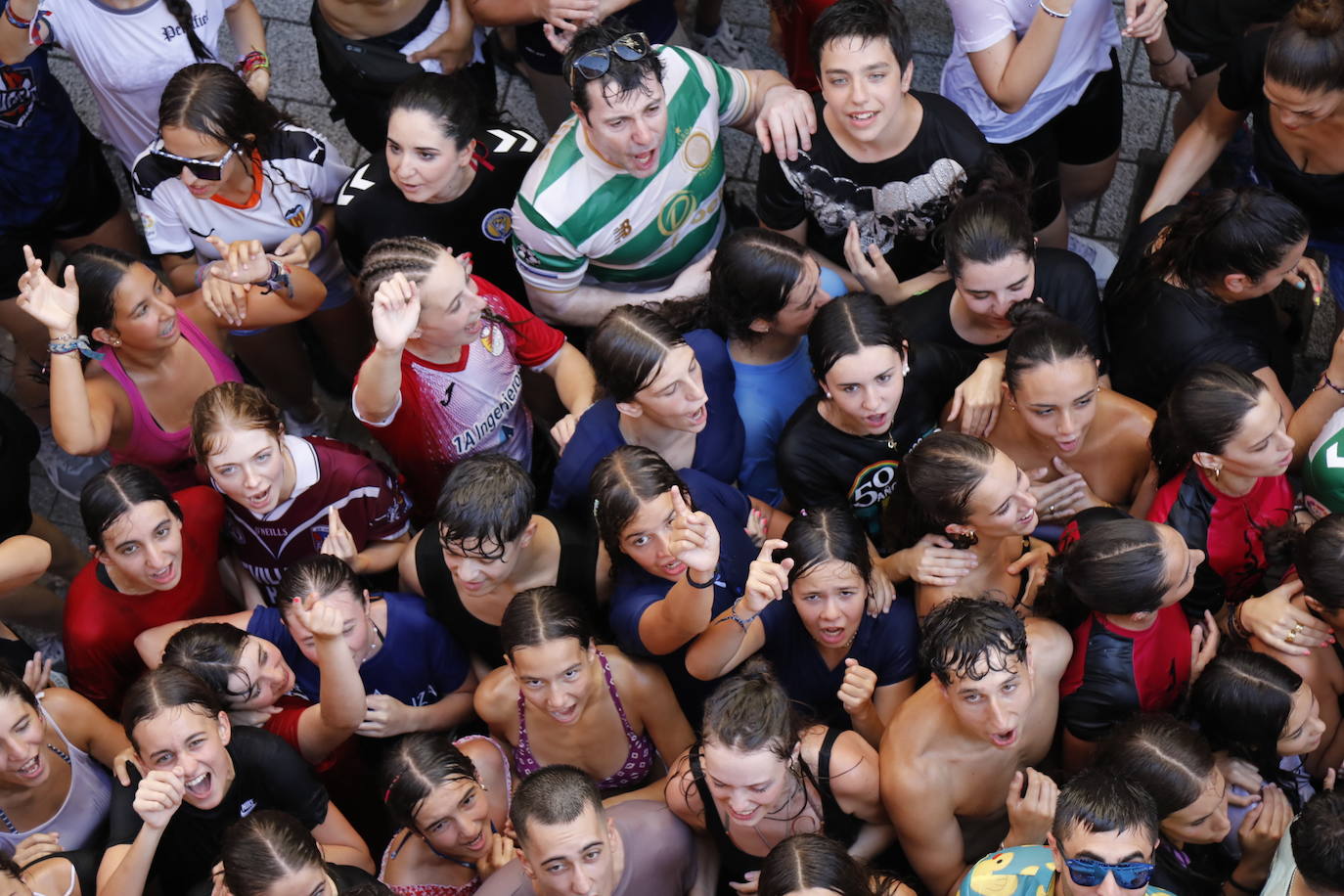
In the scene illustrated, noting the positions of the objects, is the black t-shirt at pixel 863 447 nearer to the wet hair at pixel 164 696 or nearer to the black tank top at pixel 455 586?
the black tank top at pixel 455 586

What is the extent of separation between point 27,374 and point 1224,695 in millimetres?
4694

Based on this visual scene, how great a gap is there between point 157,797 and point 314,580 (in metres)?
0.70

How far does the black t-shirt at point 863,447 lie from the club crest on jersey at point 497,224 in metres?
1.31

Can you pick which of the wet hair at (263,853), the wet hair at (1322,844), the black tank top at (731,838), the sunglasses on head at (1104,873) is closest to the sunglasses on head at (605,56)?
the black tank top at (731,838)

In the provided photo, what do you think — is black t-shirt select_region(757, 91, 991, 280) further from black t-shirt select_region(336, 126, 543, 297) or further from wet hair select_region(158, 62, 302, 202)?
wet hair select_region(158, 62, 302, 202)

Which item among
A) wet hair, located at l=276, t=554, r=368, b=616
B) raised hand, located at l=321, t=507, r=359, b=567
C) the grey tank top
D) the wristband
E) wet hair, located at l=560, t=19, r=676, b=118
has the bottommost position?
the grey tank top

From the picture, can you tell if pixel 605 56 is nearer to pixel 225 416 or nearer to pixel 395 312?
pixel 395 312

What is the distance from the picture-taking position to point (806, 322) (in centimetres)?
410

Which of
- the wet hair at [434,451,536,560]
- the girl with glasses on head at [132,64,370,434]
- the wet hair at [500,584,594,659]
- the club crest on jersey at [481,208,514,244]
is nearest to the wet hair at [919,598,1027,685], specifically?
the wet hair at [500,584,594,659]

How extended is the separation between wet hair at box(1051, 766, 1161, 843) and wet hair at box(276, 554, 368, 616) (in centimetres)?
199

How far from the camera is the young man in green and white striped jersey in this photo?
4062mm

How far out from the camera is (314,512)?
4.06 meters

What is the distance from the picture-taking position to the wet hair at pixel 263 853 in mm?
3127

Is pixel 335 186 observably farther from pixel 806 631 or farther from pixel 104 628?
pixel 806 631
